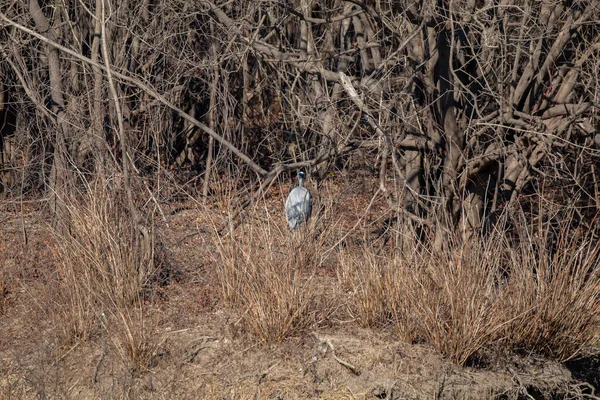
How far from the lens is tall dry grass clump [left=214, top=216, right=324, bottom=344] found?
5211mm

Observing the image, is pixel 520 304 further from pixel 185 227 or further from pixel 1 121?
pixel 1 121

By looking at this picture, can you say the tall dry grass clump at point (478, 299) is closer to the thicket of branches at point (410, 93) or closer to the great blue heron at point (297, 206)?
the thicket of branches at point (410, 93)

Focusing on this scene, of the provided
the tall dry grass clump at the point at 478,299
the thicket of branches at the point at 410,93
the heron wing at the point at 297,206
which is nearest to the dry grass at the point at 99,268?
the thicket of branches at the point at 410,93

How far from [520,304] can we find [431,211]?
39.0 inches

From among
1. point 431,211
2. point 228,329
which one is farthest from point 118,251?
point 431,211

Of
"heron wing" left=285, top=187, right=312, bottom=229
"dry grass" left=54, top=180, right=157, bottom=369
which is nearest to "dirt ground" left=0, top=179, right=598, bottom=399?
"dry grass" left=54, top=180, right=157, bottom=369

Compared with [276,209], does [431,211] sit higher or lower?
higher

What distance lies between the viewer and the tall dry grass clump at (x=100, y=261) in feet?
17.9

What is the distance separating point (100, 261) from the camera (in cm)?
565

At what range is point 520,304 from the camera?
5.19 meters

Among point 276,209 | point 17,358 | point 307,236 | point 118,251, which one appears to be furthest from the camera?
point 276,209

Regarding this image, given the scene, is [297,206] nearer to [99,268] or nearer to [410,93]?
[410,93]

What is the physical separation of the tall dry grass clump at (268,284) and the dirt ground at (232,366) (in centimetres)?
9

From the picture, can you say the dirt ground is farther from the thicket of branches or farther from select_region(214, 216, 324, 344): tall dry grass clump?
the thicket of branches
